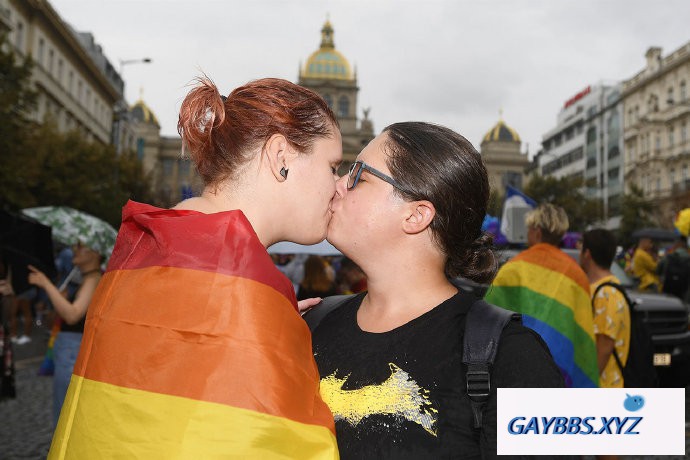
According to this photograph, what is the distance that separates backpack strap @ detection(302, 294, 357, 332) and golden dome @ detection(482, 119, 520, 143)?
111 meters

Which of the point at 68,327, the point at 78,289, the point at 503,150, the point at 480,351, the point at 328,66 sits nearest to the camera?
the point at 480,351

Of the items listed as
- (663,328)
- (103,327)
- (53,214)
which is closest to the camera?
(103,327)

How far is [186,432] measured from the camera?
63.6 inches

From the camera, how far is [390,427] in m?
1.97

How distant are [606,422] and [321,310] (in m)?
1.11

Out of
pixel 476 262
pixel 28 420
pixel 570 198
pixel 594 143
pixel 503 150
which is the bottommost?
pixel 28 420

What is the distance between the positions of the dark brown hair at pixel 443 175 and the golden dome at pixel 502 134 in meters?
111

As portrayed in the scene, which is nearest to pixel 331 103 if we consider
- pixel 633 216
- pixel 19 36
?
pixel 633 216

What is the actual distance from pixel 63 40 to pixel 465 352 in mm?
43512

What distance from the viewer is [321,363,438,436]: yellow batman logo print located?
195 cm

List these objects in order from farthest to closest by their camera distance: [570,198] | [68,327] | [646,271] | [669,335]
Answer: [570,198]
[646,271]
[669,335]
[68,327]

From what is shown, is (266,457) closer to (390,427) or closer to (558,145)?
(390,427)

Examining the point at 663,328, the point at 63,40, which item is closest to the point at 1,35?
the point at 663,328

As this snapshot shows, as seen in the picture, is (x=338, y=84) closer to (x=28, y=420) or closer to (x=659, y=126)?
(x=659, y=126)
